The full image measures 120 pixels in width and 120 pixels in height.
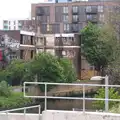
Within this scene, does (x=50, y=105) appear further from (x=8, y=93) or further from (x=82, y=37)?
(x=82, y=37)

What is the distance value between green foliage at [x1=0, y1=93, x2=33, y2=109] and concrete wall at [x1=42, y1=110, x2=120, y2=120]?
3354cm

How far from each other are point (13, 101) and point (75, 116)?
3676 centimetres

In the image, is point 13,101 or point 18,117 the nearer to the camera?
point 18,117

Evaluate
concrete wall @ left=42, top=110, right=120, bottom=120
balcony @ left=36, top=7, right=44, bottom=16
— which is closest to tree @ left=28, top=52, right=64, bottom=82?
concrete wall @ left=42, top=110, right=120, bottom=120

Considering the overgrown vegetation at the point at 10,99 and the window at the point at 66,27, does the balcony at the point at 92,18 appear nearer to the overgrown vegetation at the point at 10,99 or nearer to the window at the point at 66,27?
the window at the point at 66,27

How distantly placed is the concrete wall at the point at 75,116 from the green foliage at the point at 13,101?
3354cm

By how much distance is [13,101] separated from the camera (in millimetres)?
47031

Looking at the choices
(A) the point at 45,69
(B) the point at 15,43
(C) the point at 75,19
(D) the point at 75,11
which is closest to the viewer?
(A) the point at 45,69

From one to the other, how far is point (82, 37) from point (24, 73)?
70.8 feet

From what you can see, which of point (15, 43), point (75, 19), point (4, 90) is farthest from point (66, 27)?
point (4, 90)

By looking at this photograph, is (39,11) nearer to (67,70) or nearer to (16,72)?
(67,70)

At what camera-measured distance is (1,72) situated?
6047 cm

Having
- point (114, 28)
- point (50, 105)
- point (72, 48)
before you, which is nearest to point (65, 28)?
point (72, 48)

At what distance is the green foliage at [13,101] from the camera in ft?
148
